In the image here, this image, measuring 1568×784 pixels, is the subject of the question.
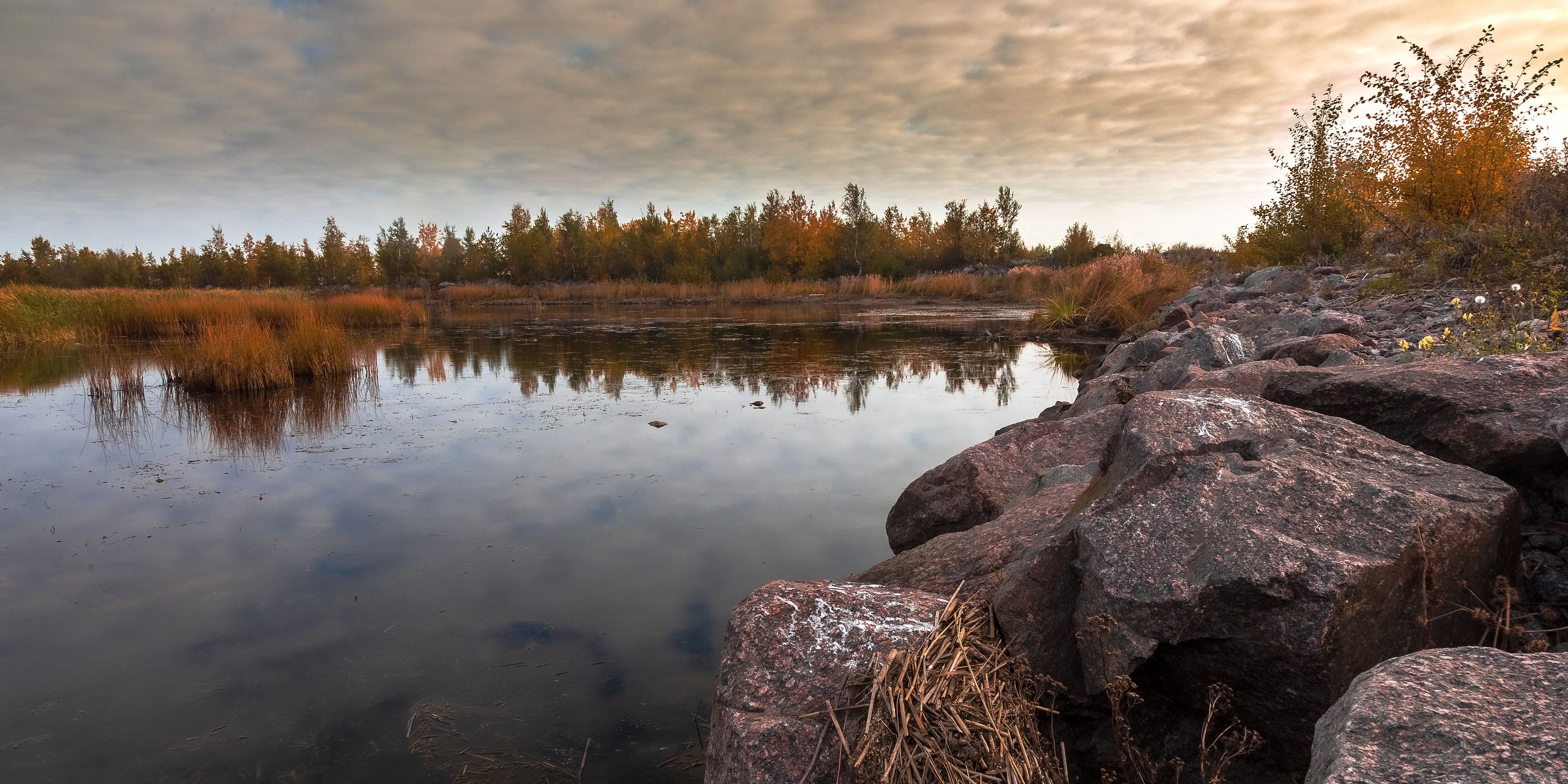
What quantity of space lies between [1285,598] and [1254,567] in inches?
3.7

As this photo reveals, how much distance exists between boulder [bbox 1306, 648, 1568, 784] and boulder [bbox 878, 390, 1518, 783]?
0.35 m

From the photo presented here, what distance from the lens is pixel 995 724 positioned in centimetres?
199

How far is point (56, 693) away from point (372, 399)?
7.57 meters

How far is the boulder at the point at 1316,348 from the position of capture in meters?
5.13

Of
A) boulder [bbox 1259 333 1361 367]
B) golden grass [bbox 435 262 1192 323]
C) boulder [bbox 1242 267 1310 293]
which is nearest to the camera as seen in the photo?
boulder [bbox 1259 333 1361 367]

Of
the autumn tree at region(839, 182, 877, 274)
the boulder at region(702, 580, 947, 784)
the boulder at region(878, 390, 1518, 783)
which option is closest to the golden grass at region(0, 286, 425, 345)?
the boulder at region(702, 580, 947, 784)

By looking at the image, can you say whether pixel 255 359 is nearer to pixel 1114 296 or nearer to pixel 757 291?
pixel 1114 296

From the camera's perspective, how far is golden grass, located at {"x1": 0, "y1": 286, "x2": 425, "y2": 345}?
1639 cm

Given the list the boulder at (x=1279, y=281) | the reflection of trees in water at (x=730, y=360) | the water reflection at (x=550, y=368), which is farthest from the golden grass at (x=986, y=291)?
the boulder at (x=1279, y=281)

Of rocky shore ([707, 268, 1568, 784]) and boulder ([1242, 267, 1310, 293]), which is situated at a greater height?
boulder ([1242, 267, 1310, 293])

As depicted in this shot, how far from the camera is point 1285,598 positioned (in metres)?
1.86

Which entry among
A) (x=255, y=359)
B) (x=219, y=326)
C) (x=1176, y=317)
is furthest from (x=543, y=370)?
(x=1176, y=317)

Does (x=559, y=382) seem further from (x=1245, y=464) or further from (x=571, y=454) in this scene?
(x=1245, y=464)

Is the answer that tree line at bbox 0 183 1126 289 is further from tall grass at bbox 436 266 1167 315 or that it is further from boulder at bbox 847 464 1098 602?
boulder at bbox 847 464 1098 602
